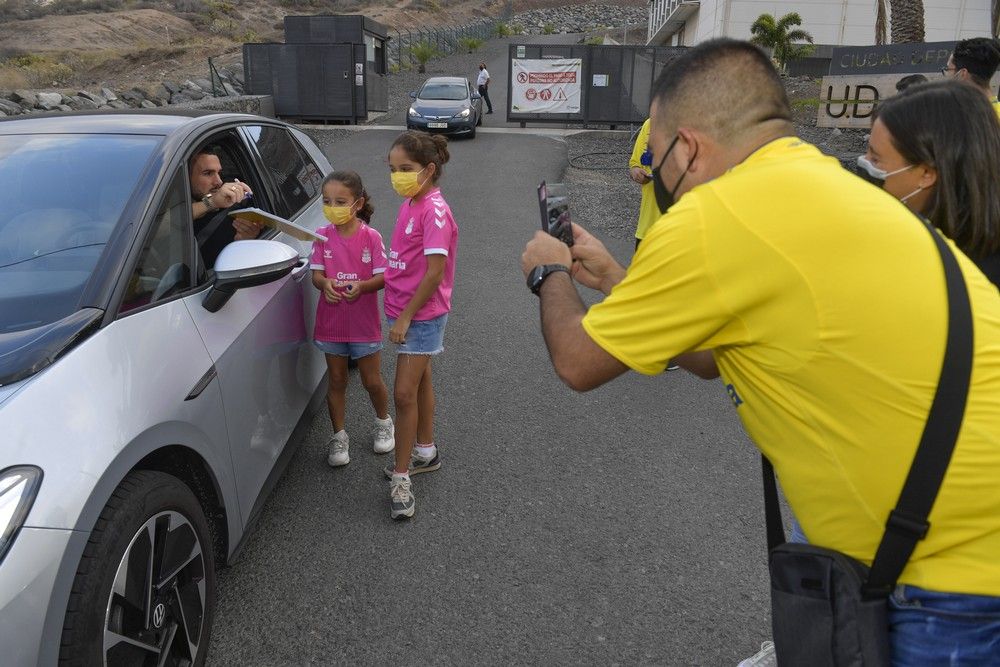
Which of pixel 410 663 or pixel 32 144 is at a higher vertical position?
pixel 32 144

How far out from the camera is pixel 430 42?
43250 millimetres

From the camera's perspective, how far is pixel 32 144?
9.63 ft

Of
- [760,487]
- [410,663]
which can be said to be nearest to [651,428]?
[760,487]

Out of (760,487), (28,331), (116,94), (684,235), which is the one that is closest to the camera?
(684,235)

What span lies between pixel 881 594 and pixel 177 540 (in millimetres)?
1946

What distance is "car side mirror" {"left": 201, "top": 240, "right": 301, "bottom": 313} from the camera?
104 inches

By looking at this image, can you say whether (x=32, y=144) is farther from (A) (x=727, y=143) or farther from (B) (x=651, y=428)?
(B) (x=651, y=428)

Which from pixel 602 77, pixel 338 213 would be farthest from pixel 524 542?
pixel 602 77

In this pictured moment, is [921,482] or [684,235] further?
[684,235]

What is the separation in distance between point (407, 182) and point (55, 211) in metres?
1.42

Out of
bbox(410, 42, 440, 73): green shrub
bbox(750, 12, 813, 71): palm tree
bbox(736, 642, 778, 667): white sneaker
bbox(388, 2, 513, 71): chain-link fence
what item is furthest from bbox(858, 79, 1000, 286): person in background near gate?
bbox(410, 42, 440, 73): green shrub

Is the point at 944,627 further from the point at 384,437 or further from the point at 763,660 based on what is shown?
the point at 384,437

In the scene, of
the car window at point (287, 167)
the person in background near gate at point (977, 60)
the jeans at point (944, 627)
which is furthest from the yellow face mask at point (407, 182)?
the person in background near gate at point (977, 60)

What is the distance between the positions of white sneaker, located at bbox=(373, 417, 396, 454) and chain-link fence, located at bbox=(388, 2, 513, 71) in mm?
33014
